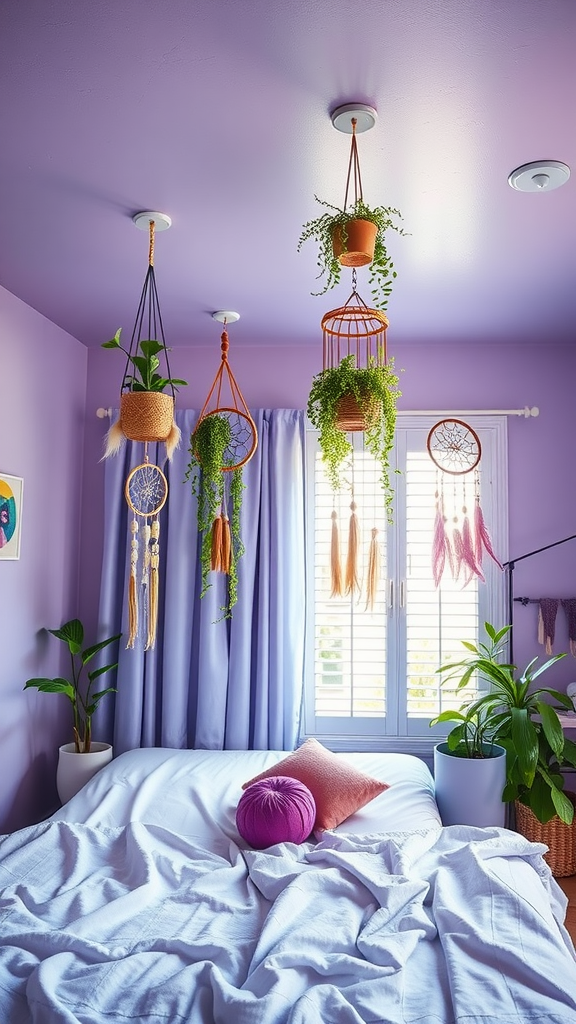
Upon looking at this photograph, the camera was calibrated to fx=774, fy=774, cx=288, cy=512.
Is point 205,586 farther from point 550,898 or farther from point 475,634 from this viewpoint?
point 550,898

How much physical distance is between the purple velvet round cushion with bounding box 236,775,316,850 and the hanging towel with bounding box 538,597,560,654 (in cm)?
170

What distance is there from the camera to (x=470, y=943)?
1918 millimetres

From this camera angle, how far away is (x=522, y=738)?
10.9 feet

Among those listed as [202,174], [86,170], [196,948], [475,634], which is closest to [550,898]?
[196,948]

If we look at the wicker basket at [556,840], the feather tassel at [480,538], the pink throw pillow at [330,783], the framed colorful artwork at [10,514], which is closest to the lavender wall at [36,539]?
the framed colorful artwork at [10,514]

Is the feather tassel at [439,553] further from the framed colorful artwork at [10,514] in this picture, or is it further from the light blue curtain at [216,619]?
the framed colorful artwork at [10,514]

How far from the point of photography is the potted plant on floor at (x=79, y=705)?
11.8 ft

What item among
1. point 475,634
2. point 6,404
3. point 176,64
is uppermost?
point 176,64

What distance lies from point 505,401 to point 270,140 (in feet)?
7.72

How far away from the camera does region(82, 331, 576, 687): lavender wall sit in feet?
13.2

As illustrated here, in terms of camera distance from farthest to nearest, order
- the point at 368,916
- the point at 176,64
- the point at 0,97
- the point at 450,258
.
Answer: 1. the point at 450,258
2. the point at 368,916
3. the point at 0,97
4. the point at 176,64

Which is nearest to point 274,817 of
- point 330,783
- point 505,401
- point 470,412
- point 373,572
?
point 330,783

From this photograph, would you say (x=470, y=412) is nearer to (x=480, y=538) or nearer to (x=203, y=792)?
(x=480, y=538)

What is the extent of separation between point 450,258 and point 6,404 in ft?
6.46
